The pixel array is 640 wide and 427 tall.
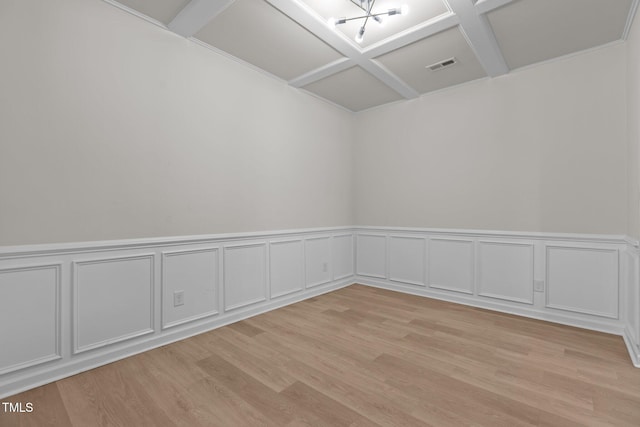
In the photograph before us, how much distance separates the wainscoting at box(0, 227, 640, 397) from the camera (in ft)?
6.88

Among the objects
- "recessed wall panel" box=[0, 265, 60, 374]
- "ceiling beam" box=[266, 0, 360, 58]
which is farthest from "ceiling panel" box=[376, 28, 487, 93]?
"recessed wall panel" box=[0, 265, 60, 374]

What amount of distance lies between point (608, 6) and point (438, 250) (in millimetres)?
2825

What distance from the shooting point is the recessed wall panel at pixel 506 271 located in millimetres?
Answer: 3447

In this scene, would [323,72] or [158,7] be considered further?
[323,72]

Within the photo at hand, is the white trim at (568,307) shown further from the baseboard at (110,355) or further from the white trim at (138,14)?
the white trim at (138,14)

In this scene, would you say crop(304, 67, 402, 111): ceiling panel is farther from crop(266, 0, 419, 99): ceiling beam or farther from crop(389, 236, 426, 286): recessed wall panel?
crop(389, 236, 426, 286): recessed wall panel

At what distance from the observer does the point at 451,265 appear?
400 cm

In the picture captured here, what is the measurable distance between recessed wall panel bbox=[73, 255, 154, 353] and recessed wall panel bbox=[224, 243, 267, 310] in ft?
2.52

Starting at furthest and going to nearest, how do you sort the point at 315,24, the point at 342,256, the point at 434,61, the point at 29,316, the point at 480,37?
the point at 342,256, the point at 434,61, the point at 480,37, the point at 315,24, the point at 29,316

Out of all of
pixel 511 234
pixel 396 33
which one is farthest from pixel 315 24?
pixel 511 234

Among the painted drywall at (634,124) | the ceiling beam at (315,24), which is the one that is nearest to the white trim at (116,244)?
the ceiling beam at (315,24)

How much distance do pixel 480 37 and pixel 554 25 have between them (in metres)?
0.60

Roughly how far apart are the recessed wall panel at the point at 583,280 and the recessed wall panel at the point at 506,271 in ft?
0.66

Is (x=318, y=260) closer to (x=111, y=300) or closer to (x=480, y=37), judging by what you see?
(x=111, y=300)
